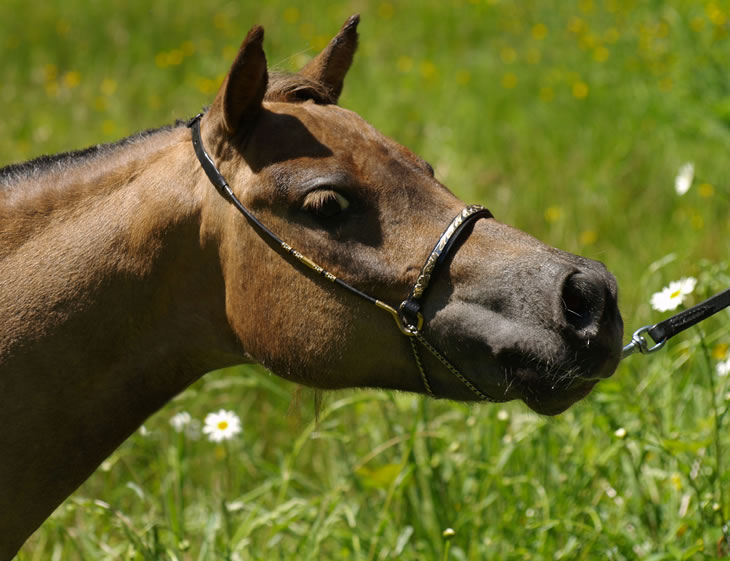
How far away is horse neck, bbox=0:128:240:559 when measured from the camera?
2.20 meters

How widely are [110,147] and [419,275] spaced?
3.10ft

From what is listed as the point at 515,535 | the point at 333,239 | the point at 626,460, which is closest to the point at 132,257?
the point at 333,239

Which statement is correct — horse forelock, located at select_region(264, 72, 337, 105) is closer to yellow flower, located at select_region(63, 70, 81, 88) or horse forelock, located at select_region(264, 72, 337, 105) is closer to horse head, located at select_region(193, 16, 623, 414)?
horse head, located at select_region(193, 16, 623, 414)

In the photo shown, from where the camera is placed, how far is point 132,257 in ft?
7.33

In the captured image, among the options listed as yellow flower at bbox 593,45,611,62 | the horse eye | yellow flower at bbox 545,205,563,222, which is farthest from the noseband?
yellow flower at bbox 593,45,611,62

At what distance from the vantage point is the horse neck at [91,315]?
2.20 meters

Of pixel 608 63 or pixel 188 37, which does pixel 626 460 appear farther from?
pixel 188 37

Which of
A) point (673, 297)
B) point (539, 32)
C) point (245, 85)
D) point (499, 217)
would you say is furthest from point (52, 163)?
point (539, 32)

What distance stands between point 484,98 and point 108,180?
208 inches

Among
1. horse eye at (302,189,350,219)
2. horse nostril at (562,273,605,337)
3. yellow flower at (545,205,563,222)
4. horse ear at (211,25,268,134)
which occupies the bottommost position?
horse nostril at (562,273,605,337)

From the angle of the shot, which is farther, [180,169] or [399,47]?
[399,47]

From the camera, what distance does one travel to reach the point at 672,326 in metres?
2.43

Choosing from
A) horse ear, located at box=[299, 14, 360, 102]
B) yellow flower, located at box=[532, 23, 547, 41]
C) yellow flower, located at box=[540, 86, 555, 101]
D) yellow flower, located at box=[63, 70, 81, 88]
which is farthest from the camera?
yellow flower, located at box=[532, 23, 547, 41]

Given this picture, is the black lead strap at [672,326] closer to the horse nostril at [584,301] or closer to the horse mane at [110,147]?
the horse nostril at [584,301]
